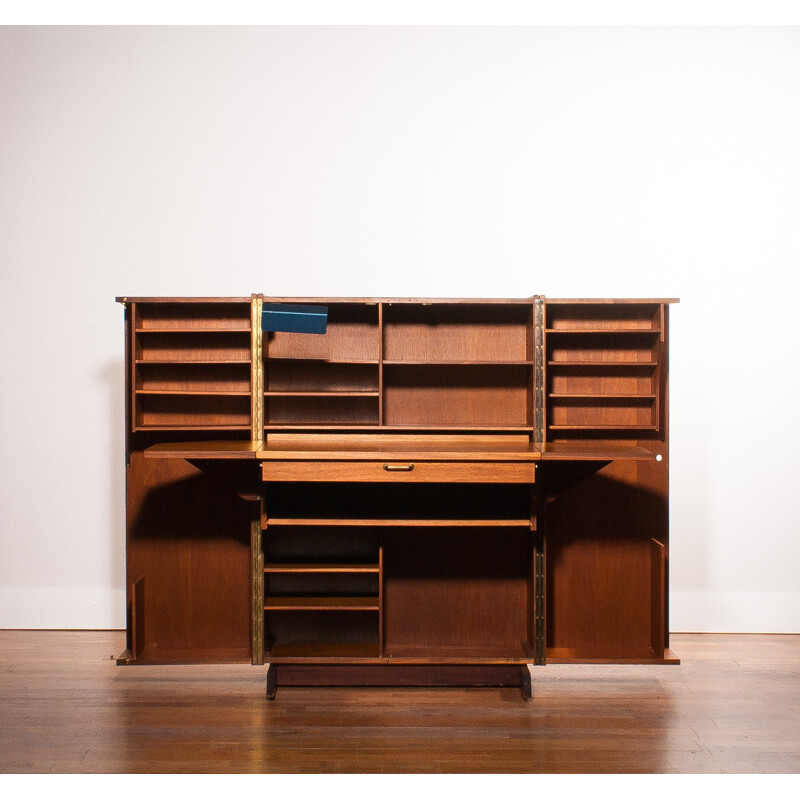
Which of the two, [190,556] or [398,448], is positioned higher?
[398,448]

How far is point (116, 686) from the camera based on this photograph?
3.52m

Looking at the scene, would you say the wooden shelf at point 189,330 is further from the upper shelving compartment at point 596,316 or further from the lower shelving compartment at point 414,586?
the upper shelving compartment at point 596,316

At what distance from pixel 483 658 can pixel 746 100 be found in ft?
12.3

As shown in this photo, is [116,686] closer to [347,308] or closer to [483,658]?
[483,658]

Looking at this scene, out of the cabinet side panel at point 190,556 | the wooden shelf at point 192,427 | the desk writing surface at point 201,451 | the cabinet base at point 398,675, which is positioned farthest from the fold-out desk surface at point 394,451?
the cabinet base at point 398,675

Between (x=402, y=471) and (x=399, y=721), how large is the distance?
3.83 ft

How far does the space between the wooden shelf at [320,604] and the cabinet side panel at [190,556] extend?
34cm

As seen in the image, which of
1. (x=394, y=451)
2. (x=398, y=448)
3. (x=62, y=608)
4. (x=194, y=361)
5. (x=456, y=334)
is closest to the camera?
(x=394, y=451)

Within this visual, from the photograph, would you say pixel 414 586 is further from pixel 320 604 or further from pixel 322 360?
pixel 322 360

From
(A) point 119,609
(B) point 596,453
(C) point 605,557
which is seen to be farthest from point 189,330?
(C) point 605,557

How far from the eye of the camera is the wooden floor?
2785mm

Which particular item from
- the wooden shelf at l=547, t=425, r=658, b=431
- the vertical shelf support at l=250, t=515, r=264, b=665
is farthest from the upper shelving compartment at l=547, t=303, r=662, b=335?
the vertical shelf support at l=250, t=515, r=264, b=665

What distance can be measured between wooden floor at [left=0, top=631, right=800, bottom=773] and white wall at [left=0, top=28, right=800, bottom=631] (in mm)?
1639

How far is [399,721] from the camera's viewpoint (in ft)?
10.3
